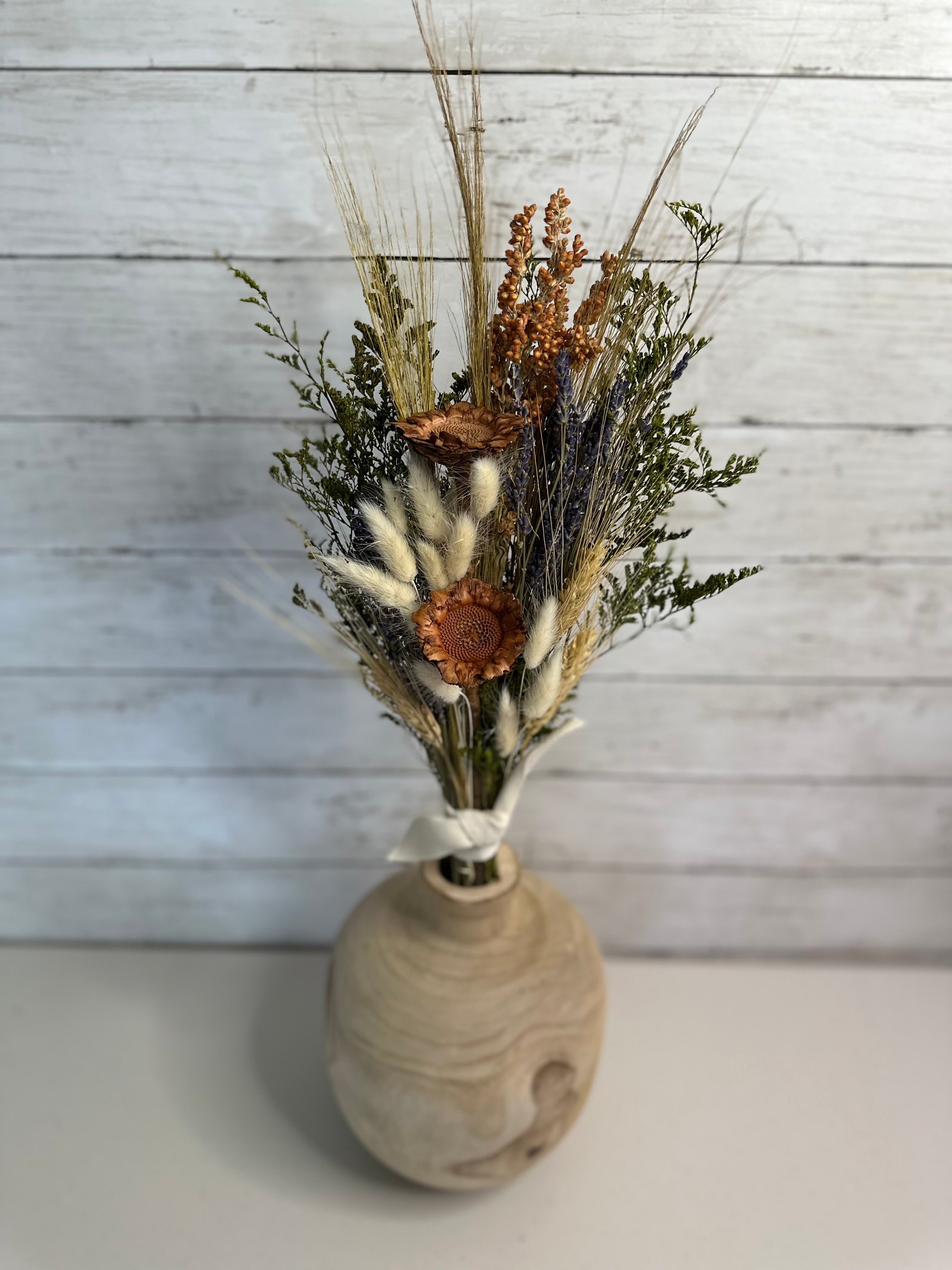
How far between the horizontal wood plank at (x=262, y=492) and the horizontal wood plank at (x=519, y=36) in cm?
32

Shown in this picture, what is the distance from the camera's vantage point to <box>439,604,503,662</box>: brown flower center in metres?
0.62

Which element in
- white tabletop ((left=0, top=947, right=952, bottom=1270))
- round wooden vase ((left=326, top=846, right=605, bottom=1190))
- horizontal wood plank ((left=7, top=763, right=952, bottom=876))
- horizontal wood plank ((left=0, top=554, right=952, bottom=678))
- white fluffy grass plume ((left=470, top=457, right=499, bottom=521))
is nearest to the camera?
white fluffy grass plume ((left=470, top=457, right=499, bottom=521))

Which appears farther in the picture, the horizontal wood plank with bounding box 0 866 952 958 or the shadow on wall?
the horizontal wood plank with bounding box 0 866 952 958

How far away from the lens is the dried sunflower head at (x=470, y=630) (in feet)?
2.03

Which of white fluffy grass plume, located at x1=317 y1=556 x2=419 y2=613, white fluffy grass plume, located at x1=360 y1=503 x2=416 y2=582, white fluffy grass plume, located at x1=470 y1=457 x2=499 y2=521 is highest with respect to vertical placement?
white fluffy grass plume, located at x1=470 y1=457 x2=499 y2=521

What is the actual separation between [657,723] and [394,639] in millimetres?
481

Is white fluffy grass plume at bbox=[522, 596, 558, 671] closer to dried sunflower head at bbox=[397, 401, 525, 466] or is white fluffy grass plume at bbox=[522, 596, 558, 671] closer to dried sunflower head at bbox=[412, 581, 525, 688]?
dried sunflower head at bbox=[412, 581, 525, 688]

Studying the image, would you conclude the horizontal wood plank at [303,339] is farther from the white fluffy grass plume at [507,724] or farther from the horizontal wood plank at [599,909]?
the horizontal wood plank at [599,909]

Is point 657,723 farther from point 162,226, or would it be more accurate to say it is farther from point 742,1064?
point 162,226

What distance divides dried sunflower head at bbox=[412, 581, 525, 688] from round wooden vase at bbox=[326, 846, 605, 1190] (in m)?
0.29

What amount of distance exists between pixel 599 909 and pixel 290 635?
1.81 feet

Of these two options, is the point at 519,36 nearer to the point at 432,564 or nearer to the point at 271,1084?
the point at 432,564

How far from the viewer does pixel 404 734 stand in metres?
1.08

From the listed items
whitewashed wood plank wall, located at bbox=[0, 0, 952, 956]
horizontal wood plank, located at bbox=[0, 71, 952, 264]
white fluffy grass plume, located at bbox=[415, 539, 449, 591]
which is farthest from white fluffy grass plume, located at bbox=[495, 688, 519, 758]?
horizontal wood plank, located at bbox=[0, 71, 952, 264]
